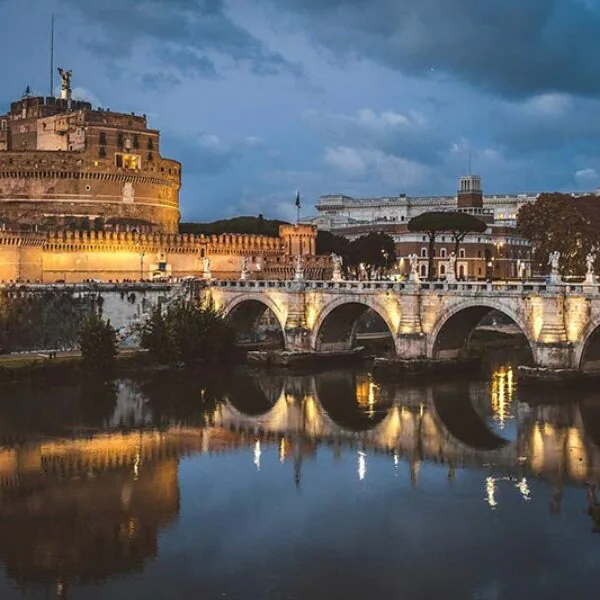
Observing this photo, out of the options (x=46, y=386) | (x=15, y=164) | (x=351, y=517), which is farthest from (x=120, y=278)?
(x=351, y=517)

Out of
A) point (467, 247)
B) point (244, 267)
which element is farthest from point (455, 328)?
point (467, 247)

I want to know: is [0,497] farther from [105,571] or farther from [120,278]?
[120,278]

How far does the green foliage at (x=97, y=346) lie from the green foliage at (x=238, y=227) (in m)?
34.8

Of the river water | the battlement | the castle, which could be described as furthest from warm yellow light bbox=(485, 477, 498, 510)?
the battlement

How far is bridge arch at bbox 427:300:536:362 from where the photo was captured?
43.7 metres

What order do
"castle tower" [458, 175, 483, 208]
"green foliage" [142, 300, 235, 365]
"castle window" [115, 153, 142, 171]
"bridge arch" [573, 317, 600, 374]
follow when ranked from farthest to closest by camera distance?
"castle tower" [458, 175, 483, 208], "castle window" [115, 153, 142, 171], "green foliage" [142, 300, 235, 365], "bridge arch" [573, 317, 600, 374]

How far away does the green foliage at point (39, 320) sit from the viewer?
49219 millimetres

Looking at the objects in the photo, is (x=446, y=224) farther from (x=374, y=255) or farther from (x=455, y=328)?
(x=455, y=328)

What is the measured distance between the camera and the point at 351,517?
81.9 feet

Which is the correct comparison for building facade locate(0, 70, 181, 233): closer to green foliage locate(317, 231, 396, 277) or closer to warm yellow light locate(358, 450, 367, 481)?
green foliage locate(317, 231, 396, 277)

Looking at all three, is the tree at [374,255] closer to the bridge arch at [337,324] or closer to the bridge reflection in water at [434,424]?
the bridge arch at [337,324]

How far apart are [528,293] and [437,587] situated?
886 inches

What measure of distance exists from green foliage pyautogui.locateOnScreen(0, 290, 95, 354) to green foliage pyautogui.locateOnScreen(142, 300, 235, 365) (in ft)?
12.5

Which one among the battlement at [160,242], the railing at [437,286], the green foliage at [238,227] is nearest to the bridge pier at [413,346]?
the railing at [437,286]
